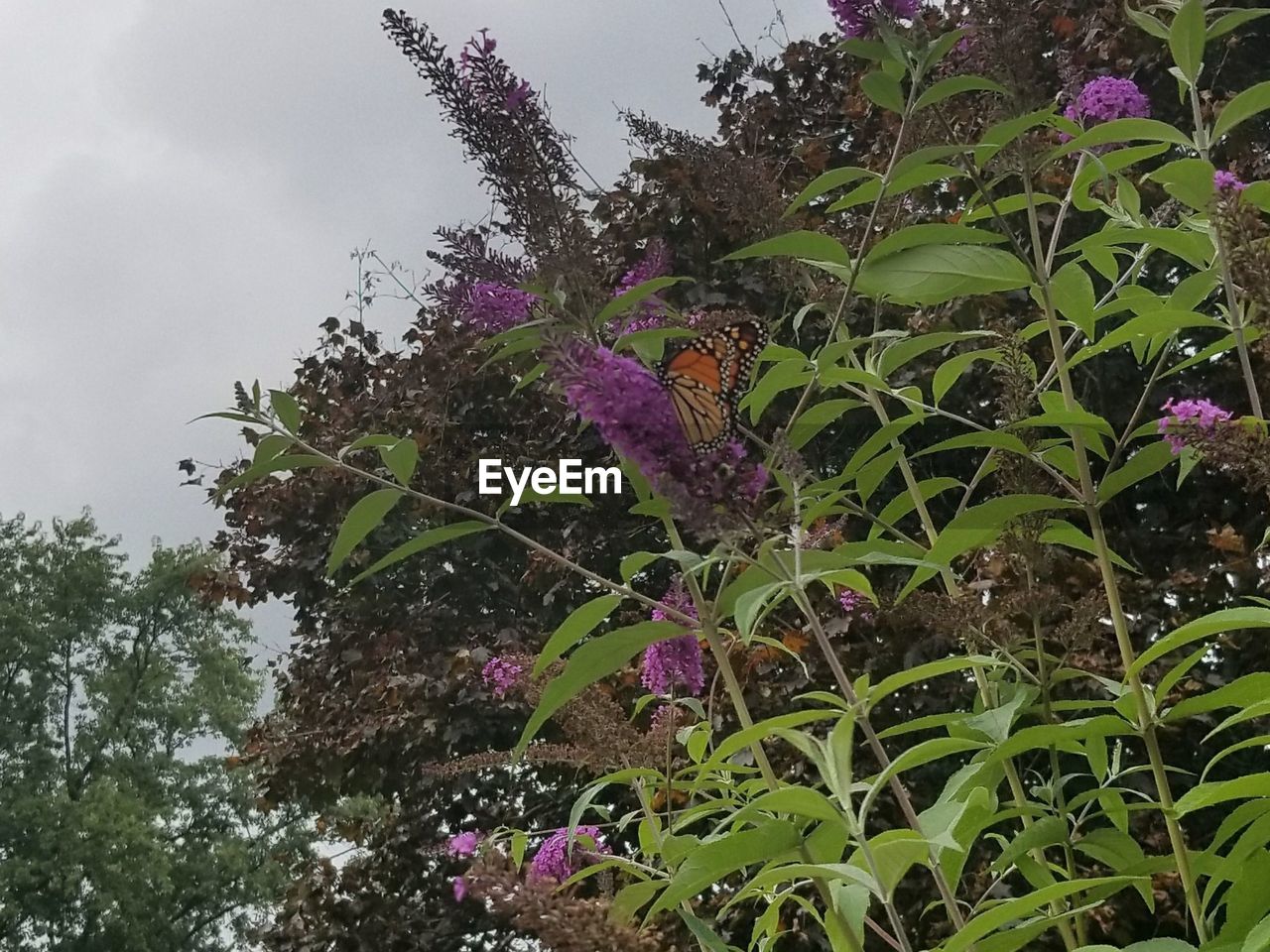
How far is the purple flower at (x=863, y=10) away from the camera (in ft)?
3.40

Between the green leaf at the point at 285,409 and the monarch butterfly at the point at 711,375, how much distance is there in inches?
15.6

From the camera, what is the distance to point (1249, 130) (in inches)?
152

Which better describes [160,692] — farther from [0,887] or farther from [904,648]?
[904,648]

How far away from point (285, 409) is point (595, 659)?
17.6 inches

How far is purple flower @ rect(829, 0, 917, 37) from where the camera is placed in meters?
1.04

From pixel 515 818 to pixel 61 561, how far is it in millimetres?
16093

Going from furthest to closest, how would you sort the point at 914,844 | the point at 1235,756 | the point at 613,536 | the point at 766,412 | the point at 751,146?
the point at 751,146
the point at 613,536
the point at 766,412
the point at 1235,756
the point at 914,844

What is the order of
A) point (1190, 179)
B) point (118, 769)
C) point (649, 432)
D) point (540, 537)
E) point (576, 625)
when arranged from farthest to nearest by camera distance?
point (118, 769), point (540, 537), point (1190, 179), point (576, 625), point (649, 432)

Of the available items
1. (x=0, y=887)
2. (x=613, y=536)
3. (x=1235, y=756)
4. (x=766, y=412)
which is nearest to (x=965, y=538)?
(x=1235, y=756)

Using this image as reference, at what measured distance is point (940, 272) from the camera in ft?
3.36

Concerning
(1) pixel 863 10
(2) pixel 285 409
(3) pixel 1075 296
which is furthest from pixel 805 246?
(2) pixel 285 409

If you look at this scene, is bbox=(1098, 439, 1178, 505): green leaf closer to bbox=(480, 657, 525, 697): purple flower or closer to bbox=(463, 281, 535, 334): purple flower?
bbox=(463, 281, 535, 334): purple flower

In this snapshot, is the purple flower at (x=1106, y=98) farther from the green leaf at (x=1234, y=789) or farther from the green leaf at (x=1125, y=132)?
the green leaf at (x=1234, y=789)

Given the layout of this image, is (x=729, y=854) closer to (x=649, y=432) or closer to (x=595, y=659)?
(x=595, y=659)
